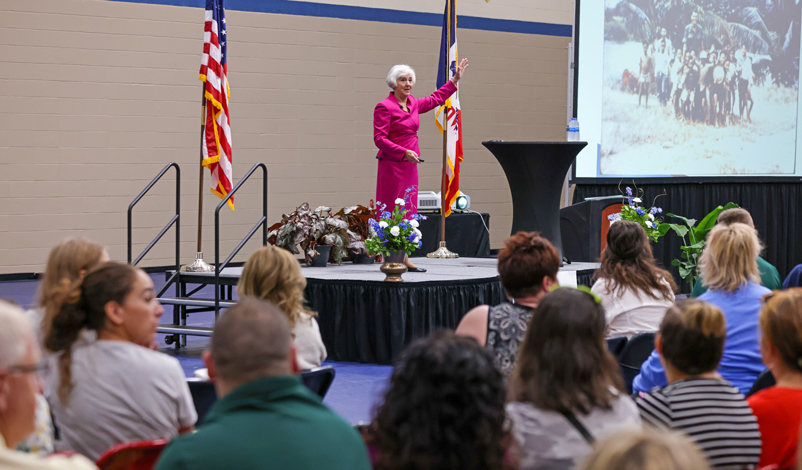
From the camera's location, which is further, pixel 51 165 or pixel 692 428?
pixel 51 165

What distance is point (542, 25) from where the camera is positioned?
10305mm

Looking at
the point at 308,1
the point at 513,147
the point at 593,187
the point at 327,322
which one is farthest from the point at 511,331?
the point at 308,1

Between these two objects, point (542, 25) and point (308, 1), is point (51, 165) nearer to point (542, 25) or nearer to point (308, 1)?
point (308, 1)

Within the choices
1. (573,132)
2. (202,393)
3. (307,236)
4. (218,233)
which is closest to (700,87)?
(573,132)

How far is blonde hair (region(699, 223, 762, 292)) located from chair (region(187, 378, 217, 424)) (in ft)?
5.73

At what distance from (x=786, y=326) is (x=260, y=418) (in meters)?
1.23

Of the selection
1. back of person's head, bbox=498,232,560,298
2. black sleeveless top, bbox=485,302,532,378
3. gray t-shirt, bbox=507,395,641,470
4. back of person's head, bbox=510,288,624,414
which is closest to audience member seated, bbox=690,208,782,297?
back of person's head, bbox=498,232,560,298

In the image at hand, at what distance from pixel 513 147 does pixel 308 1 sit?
160 inches

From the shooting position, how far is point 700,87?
847 centimetres

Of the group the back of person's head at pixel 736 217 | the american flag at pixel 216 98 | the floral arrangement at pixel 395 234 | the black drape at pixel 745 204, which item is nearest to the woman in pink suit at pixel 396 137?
the floral arrangement at pixel 395 234

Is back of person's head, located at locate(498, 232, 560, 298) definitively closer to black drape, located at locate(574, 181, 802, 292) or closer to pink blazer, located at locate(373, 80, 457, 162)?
pink blazer, located at locate(373, 80, 457, 162)

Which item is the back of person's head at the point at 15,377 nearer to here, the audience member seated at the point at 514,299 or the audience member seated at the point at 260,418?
the audience member seated at the point at 260,418

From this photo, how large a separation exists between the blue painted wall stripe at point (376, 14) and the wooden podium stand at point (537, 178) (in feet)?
12.8

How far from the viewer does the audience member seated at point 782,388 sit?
1855 millimetres
